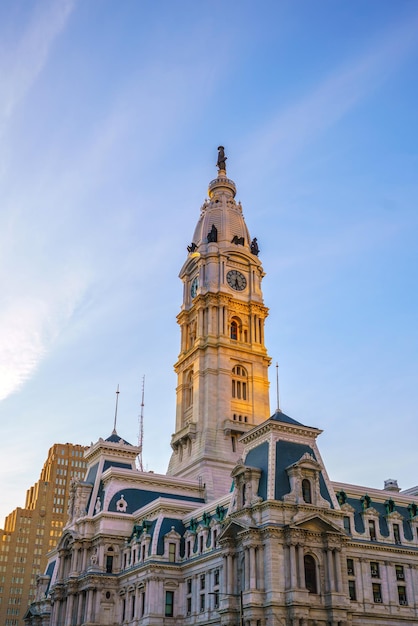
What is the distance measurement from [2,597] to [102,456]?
80028 millimetres

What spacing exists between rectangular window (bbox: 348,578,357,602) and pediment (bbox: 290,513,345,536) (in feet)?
18.7

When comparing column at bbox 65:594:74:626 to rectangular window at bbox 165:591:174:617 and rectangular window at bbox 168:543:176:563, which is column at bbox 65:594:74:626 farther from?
rectangular window at bbox 168:543:176:563

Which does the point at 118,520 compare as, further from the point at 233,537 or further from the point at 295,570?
the point at 295,570

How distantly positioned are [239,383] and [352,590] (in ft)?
165

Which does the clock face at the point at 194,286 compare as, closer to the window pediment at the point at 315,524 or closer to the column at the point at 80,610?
the column at the point at 80,610

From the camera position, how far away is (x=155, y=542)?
3275 inches

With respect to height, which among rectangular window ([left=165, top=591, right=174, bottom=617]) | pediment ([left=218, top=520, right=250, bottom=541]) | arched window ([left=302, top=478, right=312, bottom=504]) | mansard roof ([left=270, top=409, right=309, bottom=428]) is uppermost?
mansard roof ([left=270, top=409, right=309, bottom=428])

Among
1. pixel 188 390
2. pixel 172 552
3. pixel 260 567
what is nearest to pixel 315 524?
pixel 260 567

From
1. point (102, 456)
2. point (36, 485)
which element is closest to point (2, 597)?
point (36, 485)

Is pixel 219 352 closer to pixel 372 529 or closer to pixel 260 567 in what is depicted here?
pixel 372 529

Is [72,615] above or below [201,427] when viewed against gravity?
below

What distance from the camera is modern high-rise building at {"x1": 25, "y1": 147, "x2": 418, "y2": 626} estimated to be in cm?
6844

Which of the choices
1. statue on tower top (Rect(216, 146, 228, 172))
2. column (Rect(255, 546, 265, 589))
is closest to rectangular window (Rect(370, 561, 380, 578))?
column (Rect(255, 546, 265, 589))

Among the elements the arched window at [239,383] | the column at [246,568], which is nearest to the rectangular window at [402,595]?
the column at [246,568]
